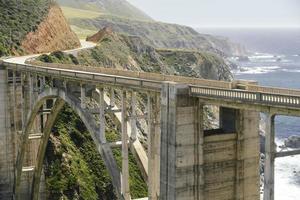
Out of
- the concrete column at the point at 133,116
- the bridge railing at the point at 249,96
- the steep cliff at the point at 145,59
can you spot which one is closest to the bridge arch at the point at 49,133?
the concrete column at the point at 133,116

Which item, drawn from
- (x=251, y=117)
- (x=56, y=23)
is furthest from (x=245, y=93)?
(x=56, y=23)

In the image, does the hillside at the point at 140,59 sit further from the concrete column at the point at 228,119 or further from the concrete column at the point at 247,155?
the concrete column at the point at 247,155

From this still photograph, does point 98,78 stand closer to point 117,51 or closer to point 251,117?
point 251,117

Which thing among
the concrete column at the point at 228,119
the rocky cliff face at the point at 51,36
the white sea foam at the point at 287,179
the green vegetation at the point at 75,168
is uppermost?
the rocky cliff face at the point at 51,36

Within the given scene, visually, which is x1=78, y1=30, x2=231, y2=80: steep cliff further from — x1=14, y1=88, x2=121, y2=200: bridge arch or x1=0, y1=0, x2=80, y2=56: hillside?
x1=14, y1=88, x2=121, y2=200: bridge arch

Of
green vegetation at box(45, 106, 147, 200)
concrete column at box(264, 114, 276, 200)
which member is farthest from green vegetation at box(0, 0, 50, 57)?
concrete column at box(264, 114, 276, 200)
